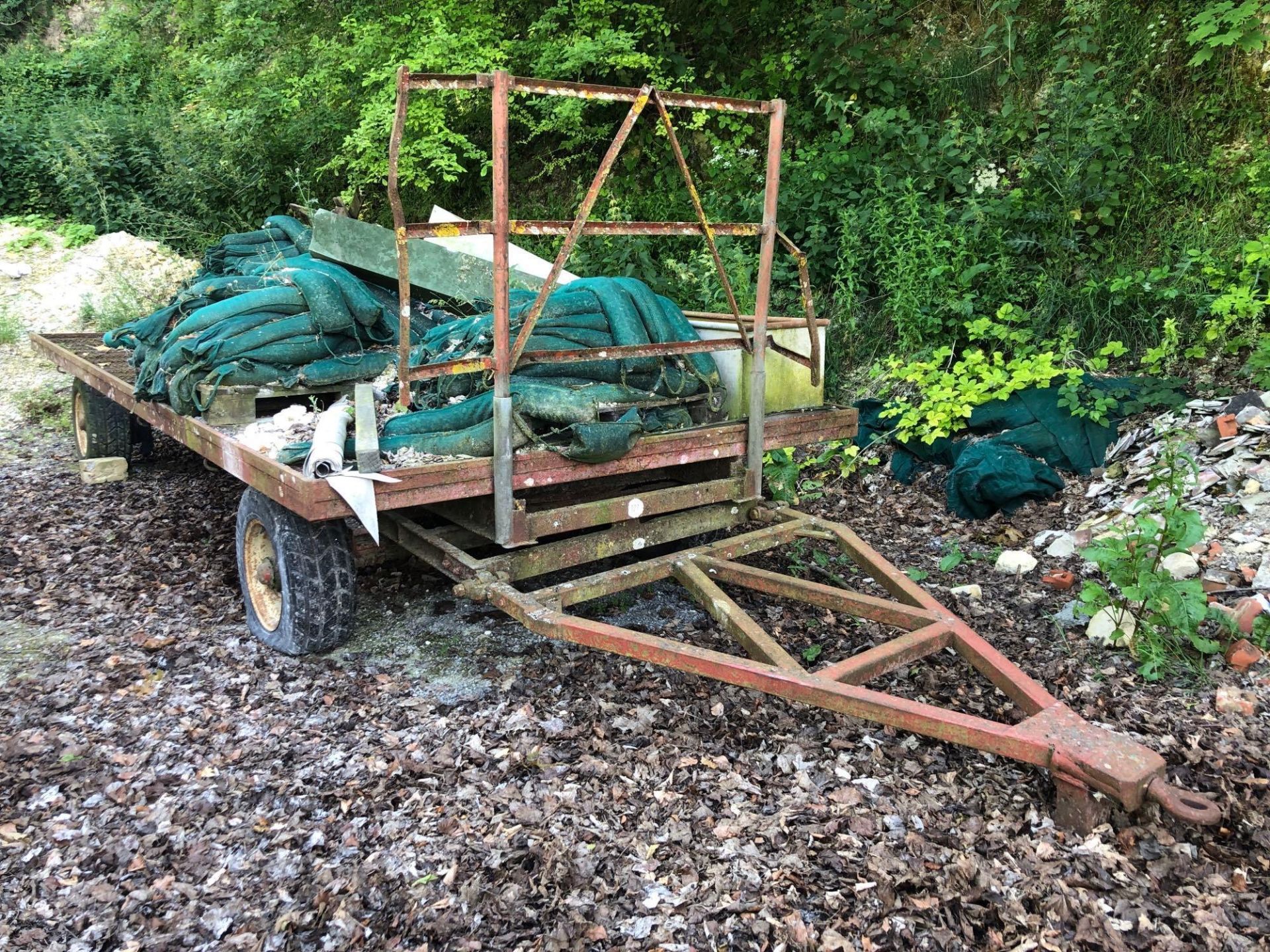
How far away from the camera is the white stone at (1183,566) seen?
412 centimetres

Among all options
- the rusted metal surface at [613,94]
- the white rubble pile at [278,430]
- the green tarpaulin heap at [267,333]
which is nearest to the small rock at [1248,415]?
the rusted metal surface at [613,94]

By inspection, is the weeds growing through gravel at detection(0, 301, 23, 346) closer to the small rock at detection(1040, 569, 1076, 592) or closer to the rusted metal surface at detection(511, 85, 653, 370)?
the rusted metal surface at detection(511, 85, 653, 370)

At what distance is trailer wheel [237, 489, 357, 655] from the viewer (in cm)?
361

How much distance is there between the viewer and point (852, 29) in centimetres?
789

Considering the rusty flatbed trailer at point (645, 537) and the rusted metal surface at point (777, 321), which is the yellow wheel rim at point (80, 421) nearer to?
the rusty flatbed trailer at point (645, 537)

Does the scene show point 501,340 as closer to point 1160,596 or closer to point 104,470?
point 1160,596

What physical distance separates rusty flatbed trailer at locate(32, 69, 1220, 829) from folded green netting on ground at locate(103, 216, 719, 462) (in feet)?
0.56

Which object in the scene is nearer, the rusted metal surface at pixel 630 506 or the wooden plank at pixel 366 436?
the wooden plank at pixel 366 436

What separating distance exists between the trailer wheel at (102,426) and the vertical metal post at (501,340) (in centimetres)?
468

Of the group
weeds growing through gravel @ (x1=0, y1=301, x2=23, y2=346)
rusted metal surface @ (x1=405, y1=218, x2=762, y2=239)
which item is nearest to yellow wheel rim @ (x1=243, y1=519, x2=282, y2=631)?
rusted metal surface @ (x1=405, y1=218, x2=762, y2=239)

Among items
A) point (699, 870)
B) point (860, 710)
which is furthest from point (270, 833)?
point (860, 710)

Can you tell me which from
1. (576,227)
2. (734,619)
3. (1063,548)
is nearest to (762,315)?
(576,227)

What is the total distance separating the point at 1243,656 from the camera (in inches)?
134

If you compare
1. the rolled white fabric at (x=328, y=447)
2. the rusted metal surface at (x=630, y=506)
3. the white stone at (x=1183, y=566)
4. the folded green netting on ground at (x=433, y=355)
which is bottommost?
the white stone at (x=1183, y=566)
